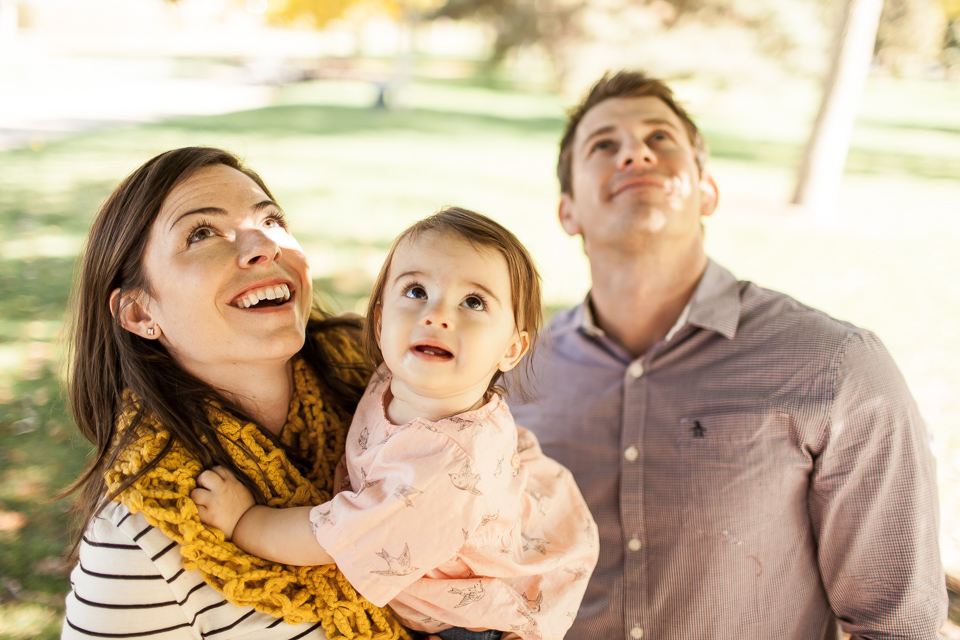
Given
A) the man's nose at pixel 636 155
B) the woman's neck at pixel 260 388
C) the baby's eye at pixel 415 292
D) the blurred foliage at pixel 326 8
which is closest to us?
the baby's eye at pixel 415 292

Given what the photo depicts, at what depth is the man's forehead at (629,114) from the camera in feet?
11.0

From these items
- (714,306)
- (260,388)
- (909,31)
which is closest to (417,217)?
(714,306)

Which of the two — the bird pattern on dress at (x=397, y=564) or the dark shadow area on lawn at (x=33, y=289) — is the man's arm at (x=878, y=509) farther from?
the dark shadow area on lawn at (x=33, y=289)

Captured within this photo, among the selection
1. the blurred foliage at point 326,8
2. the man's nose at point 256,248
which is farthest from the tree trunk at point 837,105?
the blurred foliage at point 326,8

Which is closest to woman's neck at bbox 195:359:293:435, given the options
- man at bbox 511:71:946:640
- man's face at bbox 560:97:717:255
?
man at bbox 511:71:946:640

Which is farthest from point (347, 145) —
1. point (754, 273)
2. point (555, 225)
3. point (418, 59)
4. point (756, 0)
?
point (418, 59)

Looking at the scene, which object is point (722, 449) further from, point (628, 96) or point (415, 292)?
point (628, 96)

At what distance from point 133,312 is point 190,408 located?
335 millimetres

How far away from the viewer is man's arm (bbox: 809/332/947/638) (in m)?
2.42

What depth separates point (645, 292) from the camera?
3.14 metres

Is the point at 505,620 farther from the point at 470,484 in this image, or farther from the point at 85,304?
the point at 85,304

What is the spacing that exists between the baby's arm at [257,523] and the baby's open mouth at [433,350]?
20.8 inches

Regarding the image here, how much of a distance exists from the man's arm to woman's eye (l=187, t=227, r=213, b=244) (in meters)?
2.15

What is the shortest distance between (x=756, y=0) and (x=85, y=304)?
24739 millimetres
